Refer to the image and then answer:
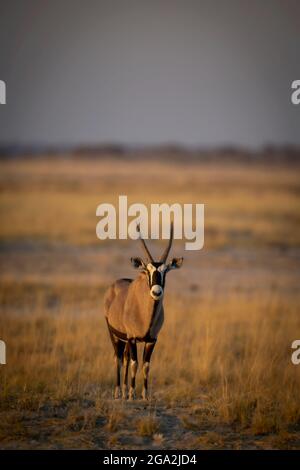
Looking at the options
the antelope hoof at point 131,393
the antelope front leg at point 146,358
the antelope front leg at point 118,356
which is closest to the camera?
the antelope front leg at point 146,358

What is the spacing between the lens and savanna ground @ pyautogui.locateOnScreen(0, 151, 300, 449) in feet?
26.2

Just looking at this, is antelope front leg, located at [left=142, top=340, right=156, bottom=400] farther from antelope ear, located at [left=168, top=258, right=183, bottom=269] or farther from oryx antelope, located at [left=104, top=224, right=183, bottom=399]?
antelope ear, located at [left=168, top=258, right=183, bottom=269]

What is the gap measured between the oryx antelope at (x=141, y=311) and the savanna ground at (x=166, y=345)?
642 millimetres

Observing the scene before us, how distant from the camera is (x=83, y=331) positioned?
13.2 meters

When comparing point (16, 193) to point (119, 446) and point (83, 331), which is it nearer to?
point (83, 331)

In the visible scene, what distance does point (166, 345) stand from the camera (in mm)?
12562

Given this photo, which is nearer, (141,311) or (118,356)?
(141,311)

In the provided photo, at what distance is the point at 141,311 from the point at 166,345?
4160 mm

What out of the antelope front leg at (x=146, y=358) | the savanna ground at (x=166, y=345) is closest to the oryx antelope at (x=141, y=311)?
the antelope front leg at (x=146, y=358)

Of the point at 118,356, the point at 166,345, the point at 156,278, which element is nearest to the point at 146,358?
the point at 118,356

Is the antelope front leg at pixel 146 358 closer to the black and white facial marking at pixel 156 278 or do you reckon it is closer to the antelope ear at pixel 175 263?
the black and white facial marking at pixel 156 278

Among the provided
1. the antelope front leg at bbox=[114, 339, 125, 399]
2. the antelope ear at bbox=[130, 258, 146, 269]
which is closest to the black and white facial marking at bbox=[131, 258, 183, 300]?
the antelope ear at bbox=[130, 258, 146, 269]

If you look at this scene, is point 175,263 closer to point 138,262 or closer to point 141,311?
point 138,262

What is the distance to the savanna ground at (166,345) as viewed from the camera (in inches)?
315
